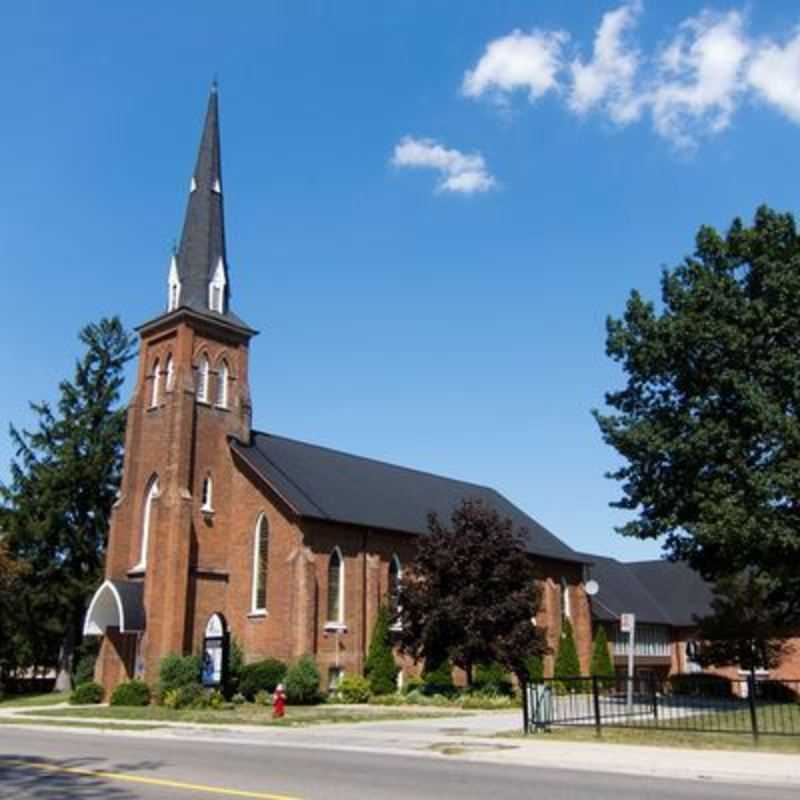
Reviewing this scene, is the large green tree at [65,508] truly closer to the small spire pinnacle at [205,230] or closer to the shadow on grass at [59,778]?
the small spire pinnacle at [205,230]

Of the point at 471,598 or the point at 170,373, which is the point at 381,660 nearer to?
the point at 471,598

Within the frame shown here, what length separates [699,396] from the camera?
27.2m

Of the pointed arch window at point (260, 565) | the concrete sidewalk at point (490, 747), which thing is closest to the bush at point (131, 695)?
the pointed arch window at point (260, 565)

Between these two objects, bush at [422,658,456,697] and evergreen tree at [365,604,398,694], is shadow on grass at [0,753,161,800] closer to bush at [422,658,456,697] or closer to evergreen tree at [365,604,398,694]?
bush at [422,658,456,697]

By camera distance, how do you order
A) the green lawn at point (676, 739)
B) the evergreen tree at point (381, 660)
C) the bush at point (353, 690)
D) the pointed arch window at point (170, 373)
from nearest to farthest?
the green lawn at point (676, 739) → the bush at point (353, 690) → the evergreen tree at point (381, 660) → the pointed arch window at point (170, 373)

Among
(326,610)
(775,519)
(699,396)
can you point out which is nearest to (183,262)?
(326,610)

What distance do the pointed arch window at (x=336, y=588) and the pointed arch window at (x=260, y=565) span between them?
256cm

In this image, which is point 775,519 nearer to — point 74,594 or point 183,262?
point 183,262

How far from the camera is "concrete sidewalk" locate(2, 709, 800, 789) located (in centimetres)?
1338

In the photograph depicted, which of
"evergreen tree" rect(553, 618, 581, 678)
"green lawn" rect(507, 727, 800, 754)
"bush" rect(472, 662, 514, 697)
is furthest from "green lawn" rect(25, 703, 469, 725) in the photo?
"evergreen tree" rect(553, 618, 581, 678)

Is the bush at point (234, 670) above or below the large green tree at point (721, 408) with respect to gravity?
below

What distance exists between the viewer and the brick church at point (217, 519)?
3509 cm

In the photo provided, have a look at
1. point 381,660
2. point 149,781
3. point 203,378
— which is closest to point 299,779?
point 149,781

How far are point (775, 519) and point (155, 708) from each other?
1975 cm
